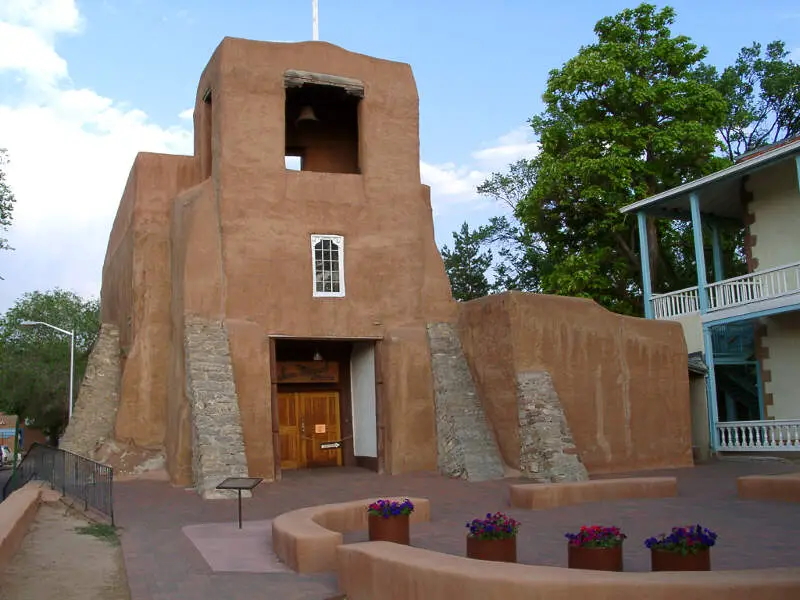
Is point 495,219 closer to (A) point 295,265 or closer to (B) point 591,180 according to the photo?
(B) point 591,180

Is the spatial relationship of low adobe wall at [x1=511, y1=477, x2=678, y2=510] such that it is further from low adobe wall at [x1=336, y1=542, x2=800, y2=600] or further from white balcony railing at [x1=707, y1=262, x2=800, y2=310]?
white balcony railing at [x1=707, y1=262, x2=800, y2=310]

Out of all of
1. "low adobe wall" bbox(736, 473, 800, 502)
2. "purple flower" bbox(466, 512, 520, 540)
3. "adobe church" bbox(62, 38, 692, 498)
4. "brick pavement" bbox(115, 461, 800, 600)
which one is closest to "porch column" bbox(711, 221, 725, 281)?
"adobe church" bbox(62, 38, 692, 498)

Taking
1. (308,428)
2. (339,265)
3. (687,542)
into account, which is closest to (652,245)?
(339,265)

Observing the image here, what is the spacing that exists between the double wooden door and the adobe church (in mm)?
48

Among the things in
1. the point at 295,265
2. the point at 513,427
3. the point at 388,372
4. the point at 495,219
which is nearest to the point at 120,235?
the point at 295,265

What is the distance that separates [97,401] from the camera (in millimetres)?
20203

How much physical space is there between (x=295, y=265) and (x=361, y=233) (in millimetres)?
1799

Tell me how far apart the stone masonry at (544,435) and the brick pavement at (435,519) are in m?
0.92

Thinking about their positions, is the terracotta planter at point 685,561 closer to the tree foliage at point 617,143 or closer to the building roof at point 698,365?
the building roof at point 698,365

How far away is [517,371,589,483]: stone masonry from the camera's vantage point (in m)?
16.0

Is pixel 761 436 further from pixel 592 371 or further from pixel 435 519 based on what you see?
pixel 435 519

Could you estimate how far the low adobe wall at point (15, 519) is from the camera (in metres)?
A: 9.32

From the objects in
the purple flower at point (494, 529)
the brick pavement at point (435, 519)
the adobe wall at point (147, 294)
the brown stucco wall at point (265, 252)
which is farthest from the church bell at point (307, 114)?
the purple flower at point (494, 529)

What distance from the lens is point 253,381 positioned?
56.9 feet
